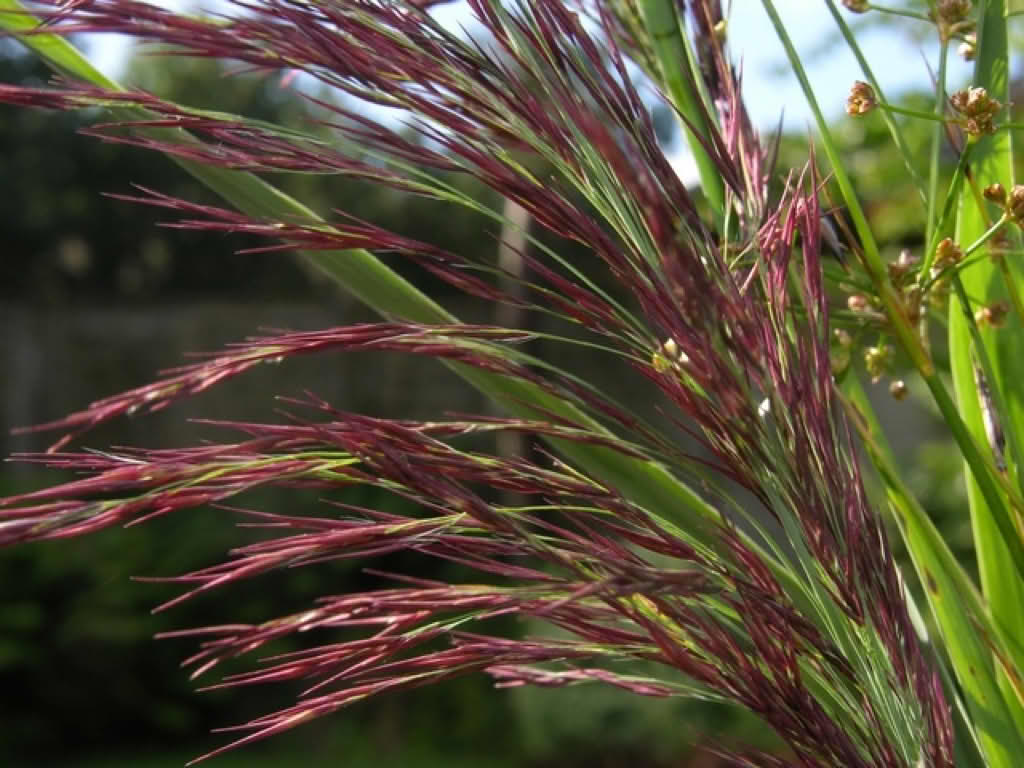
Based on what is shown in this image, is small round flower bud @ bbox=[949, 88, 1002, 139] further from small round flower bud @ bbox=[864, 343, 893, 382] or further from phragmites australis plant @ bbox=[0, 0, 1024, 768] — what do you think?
small round flower bud @ bbox=[864, 343, 893, 382]

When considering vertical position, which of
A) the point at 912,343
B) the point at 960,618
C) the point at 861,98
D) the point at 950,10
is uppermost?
the point at 950,10

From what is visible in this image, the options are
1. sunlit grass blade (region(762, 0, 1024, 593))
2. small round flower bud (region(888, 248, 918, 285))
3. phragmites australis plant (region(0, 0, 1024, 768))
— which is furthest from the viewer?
small round flower bud (region(888, 248, 918, 285))

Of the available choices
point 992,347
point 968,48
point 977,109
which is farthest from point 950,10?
point 992,347

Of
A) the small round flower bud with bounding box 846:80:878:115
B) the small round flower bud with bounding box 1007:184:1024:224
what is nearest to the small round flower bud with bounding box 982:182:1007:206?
the small round flower bud with bounding box 1007:184:1024:224

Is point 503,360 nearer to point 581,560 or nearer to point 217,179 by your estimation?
point 581,560

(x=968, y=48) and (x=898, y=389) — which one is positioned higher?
(x=968, y=48)

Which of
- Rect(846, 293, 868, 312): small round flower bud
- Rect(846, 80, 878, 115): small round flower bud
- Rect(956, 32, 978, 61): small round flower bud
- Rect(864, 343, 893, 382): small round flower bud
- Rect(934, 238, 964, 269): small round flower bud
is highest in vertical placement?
Rect(956, 32, 978, 61): small round flower bud

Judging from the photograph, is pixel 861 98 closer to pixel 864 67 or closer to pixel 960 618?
pixel 864 67

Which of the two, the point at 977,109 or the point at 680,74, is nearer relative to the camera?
the point at 977,109
